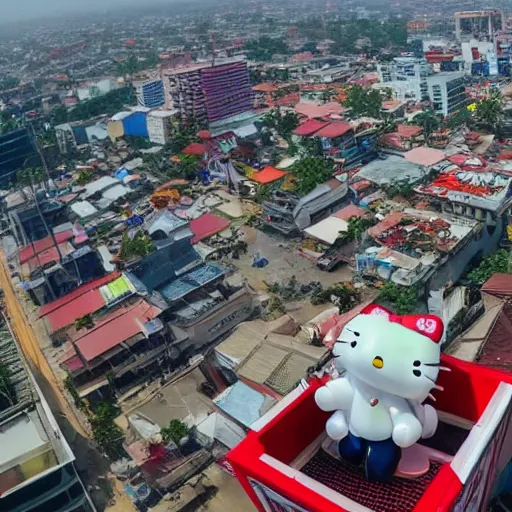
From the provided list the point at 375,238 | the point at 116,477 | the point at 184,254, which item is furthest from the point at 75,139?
the point at 116,477

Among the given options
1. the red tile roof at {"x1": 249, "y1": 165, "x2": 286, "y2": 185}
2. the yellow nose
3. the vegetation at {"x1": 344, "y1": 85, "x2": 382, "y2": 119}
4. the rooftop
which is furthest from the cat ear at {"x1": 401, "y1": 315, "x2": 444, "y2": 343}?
the vegetation at {"x1": 344, "y1": 85, "x2": 382, "y2": 119}

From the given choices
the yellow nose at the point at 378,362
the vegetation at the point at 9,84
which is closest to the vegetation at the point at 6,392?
the yellow nose at the point at 378,362

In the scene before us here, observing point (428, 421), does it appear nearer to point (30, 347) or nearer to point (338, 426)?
point (338, 426)

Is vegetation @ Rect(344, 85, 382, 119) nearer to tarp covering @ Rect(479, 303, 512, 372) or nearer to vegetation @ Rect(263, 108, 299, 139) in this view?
vegetation @ Rect(263, 108, 299, 139)

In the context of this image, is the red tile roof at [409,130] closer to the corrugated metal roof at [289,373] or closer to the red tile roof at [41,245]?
the red tile roof at [41,245]

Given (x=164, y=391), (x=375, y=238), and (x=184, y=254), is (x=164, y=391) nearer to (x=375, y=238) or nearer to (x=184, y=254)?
(x=184, y=254)
